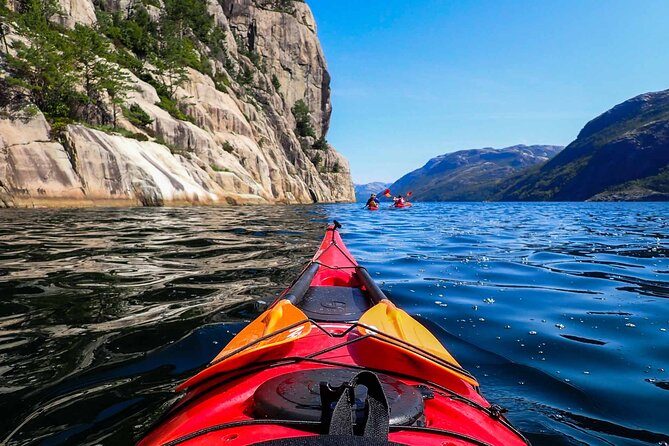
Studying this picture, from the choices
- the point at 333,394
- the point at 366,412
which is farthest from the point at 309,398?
the point at 366,412

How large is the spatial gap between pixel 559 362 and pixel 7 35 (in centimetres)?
2781

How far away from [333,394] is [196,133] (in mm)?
29271

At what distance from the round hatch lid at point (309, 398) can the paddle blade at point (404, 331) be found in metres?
0.36

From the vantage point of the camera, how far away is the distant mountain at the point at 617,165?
107875 mm

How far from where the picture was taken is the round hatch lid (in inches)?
53.6

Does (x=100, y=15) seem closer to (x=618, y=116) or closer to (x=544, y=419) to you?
(x=544, y=419)

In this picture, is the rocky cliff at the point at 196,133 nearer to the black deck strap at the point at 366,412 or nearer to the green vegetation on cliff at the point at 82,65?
the green vegetation on cliff at the point at 82,65

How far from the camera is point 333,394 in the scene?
1341mm

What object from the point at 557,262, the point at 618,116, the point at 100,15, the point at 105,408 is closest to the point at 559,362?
the point at 105,408

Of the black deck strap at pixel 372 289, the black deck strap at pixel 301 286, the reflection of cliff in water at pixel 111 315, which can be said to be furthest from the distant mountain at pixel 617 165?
the reflection of cliff in water at pixel 111 315

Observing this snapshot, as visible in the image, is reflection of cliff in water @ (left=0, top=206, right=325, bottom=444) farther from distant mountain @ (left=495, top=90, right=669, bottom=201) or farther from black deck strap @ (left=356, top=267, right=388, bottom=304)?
distant mountain @ (left=495, top=90, right=669, bottom=201)

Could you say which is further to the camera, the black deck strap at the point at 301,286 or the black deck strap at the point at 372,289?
the black deck strap at the point at 372,289

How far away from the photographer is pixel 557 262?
748 centimetres

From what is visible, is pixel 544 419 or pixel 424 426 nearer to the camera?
pixel 424 426
